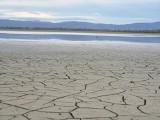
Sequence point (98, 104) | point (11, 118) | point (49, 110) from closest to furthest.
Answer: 1. point (11, 118)
2. point (49, 110)
3. point (98, 104)

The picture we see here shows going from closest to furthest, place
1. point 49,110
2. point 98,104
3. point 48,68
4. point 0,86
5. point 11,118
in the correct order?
1. point 11,118
2. point 49,110
3. point 98,104
4. point 0,86
5. point 48,68

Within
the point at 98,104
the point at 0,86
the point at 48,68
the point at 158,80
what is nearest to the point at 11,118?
the point at 98,104

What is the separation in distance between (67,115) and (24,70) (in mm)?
2988

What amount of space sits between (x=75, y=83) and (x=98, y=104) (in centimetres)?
127

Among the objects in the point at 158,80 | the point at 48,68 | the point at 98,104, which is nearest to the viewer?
the point at 98,104

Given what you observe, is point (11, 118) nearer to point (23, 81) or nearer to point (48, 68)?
point (23, 81)

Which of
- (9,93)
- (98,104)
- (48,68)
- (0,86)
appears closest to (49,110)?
(98,104)

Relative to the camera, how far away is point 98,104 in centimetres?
367

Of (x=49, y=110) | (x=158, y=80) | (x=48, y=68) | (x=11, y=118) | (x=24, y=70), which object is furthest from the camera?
(x=48, y=68)

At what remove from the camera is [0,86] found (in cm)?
454

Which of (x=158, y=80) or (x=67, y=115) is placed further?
(x=158, y=80)

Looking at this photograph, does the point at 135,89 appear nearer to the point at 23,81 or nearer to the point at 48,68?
the point at 23,81

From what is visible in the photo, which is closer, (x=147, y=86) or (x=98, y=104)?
(x=98, y=104)

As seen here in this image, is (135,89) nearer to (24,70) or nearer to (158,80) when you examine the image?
(158,80)
